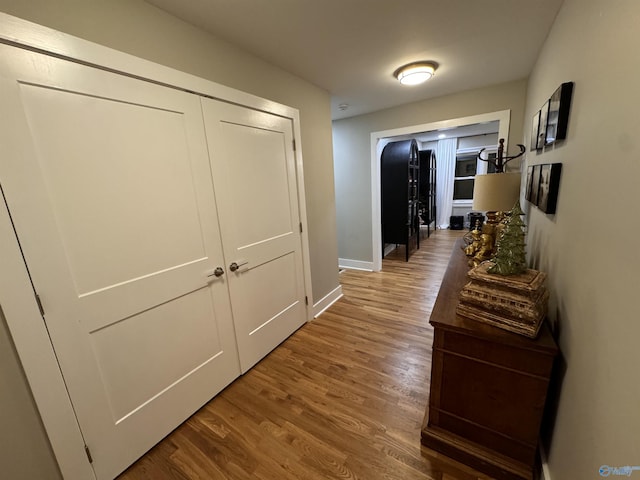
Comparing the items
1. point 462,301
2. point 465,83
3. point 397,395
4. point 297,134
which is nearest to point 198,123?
point 297,134

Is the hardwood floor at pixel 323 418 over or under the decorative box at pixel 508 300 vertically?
under

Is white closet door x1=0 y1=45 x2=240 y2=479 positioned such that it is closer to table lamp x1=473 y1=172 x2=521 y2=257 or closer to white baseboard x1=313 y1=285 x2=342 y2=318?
white baseboard x1=313 y1=285 x2=342 y2=318

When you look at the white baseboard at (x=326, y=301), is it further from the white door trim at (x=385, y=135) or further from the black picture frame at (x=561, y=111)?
the black picture frame at (x=561, y=111)

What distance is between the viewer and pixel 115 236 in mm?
1229

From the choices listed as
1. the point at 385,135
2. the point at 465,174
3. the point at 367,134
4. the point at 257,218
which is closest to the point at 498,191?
the point at 257,218

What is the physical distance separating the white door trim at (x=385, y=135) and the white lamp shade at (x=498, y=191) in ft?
4.41

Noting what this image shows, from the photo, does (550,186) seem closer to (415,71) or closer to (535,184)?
(535,184)

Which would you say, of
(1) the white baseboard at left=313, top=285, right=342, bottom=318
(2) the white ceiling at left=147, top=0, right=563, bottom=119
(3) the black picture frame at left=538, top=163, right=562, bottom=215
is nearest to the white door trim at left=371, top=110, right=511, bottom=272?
(2) the white ceiling at left=147, top=0, right=563, bottom=119

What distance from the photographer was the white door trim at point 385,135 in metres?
2.79

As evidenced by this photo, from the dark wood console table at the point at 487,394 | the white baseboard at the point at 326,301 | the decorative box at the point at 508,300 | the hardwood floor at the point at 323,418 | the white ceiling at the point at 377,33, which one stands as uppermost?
the white ceiling at the point at 377,33

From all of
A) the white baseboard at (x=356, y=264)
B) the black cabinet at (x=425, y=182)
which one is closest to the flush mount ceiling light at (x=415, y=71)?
the white baseboard at (x=356, y=264)

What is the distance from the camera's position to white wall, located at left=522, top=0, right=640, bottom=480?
0.63m

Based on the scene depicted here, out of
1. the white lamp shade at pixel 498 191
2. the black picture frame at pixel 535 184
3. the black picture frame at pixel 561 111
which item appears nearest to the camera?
the black picture frame at pixel 561 111

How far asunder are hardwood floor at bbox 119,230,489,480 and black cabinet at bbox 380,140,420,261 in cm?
220
